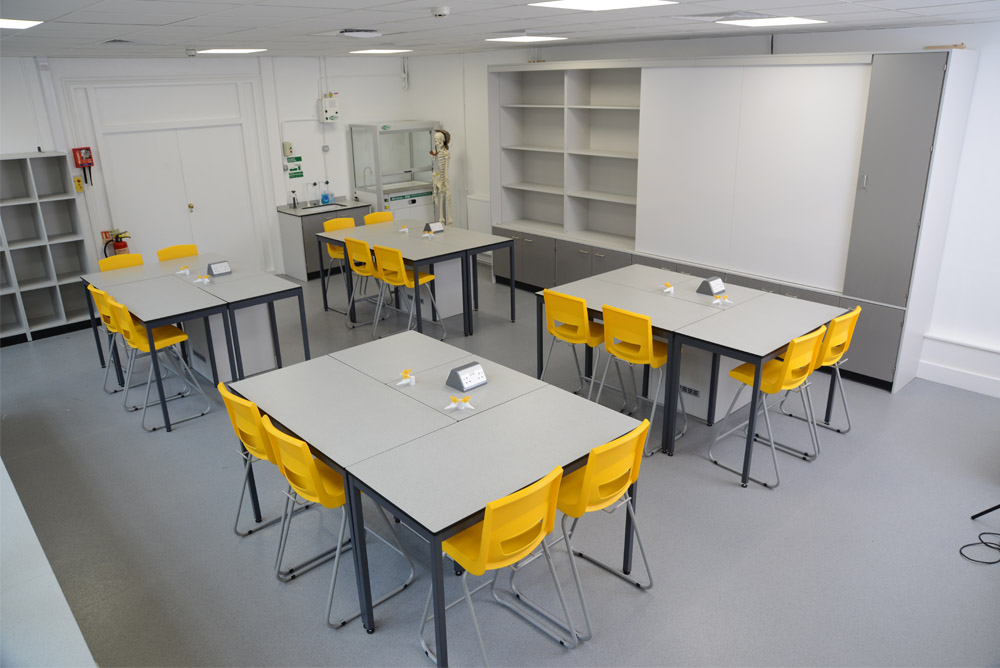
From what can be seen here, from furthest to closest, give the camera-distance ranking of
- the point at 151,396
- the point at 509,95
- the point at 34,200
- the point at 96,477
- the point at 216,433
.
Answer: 1. the point at 509,95
2. the point at 34,200
3. the point at 151,396
4. the point at 216,433
5. the point at 96,477

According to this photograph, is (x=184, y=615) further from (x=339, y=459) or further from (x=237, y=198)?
(x=237, y=198)

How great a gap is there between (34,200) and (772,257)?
675cm

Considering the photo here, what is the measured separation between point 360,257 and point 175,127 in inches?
114

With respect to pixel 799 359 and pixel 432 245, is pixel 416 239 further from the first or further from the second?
pixel 799 359

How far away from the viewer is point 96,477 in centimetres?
443

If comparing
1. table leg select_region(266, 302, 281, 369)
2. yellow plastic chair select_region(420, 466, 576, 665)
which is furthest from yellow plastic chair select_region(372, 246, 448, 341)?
yellow plastic chair select_region(420, 466, 576, 665)

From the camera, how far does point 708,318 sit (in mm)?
4574

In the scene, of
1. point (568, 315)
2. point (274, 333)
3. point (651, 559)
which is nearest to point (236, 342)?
point (274, 333)

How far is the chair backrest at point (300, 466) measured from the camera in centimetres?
293

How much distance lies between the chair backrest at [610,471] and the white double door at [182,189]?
5468mm

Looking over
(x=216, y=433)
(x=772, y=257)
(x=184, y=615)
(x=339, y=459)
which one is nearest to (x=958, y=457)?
(x=772, y=257)

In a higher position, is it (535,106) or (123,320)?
(535,106)

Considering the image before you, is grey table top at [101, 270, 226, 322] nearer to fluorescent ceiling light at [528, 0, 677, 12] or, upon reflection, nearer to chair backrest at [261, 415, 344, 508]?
chair backrest at [261, 415, 344, 508]

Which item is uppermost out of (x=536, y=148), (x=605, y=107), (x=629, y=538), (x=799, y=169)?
(x=605, y=107)
